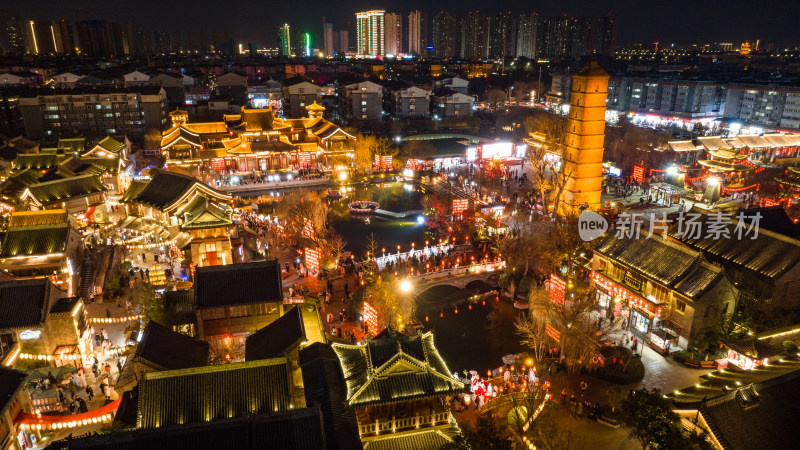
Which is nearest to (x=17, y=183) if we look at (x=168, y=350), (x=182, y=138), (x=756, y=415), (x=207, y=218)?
(x=182, y=138)

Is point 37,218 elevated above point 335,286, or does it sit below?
above

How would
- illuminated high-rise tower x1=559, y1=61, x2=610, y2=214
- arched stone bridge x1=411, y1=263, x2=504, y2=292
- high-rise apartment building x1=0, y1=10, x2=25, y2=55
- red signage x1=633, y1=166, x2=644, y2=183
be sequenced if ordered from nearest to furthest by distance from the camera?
arched stone bridge x1=411, y1=263, x2=504, y2=292 < illuminated high-rise tower x1=559, y1=61, x2=610, y2=214 < red signage x1=633, y1=166, x2=644, y2=183 < high-rise apartment building x1=0, y1=10, x2=25, y2=55

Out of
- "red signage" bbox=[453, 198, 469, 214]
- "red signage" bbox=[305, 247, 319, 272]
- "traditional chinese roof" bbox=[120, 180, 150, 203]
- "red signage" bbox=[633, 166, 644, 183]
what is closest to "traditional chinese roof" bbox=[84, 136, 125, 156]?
"traditional chinese roof" bbox=[120, 180, 150, 203]

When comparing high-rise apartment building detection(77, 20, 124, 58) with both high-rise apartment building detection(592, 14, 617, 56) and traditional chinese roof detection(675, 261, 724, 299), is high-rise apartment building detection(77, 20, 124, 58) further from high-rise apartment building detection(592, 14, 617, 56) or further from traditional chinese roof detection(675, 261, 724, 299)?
traditional chinese roof detection(675, 261, 724, 299)

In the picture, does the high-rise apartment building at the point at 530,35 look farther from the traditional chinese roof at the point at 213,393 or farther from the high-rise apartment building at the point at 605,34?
the traditional chinese roof at the point at 213,393

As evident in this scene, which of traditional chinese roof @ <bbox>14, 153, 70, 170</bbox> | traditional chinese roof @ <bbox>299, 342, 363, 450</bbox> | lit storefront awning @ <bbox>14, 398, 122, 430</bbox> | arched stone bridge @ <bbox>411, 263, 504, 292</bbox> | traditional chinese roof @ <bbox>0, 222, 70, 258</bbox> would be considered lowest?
arched stone bridge @ <bbox>411, 263, 504, 292</bbox>

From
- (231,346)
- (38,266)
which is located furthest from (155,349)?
(38,266)

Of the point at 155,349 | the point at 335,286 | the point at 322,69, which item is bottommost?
the point at 335,286

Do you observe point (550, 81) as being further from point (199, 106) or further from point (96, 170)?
point (96, 170)
